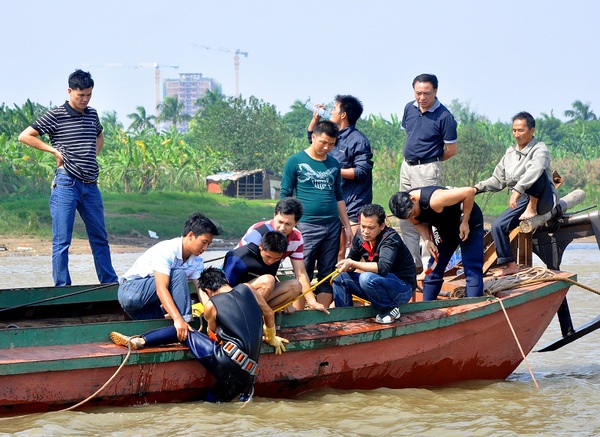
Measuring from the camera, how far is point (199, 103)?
6097 cm

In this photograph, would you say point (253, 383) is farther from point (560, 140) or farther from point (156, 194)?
point (560, 140)

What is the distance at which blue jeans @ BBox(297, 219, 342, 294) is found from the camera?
23.0ft

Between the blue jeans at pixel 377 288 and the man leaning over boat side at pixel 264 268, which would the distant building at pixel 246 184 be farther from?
the man leaning over boat side at pixel 264 268

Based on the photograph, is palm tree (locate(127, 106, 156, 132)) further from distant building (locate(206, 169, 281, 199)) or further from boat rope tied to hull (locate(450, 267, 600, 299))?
boat rope tied to hull (locate(450, 267, 600, 299))

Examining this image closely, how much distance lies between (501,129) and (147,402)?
39520 mm

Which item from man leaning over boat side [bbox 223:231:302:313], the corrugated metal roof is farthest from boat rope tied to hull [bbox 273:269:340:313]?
the corrugated metal roof

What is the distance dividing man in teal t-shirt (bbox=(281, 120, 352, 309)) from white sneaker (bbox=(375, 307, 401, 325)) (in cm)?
58

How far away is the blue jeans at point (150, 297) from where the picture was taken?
237 inches

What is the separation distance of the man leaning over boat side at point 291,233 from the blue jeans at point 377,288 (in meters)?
0.27

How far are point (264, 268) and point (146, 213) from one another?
20759mm

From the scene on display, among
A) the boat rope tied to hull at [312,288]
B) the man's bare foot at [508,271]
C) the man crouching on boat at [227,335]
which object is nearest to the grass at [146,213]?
the man's bare foot at [508,271]

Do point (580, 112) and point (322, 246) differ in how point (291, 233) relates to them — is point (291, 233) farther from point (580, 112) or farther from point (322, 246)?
point (580, 112)

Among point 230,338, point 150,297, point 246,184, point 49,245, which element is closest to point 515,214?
point 230,338

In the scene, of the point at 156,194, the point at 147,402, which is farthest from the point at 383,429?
the point at 156,194
